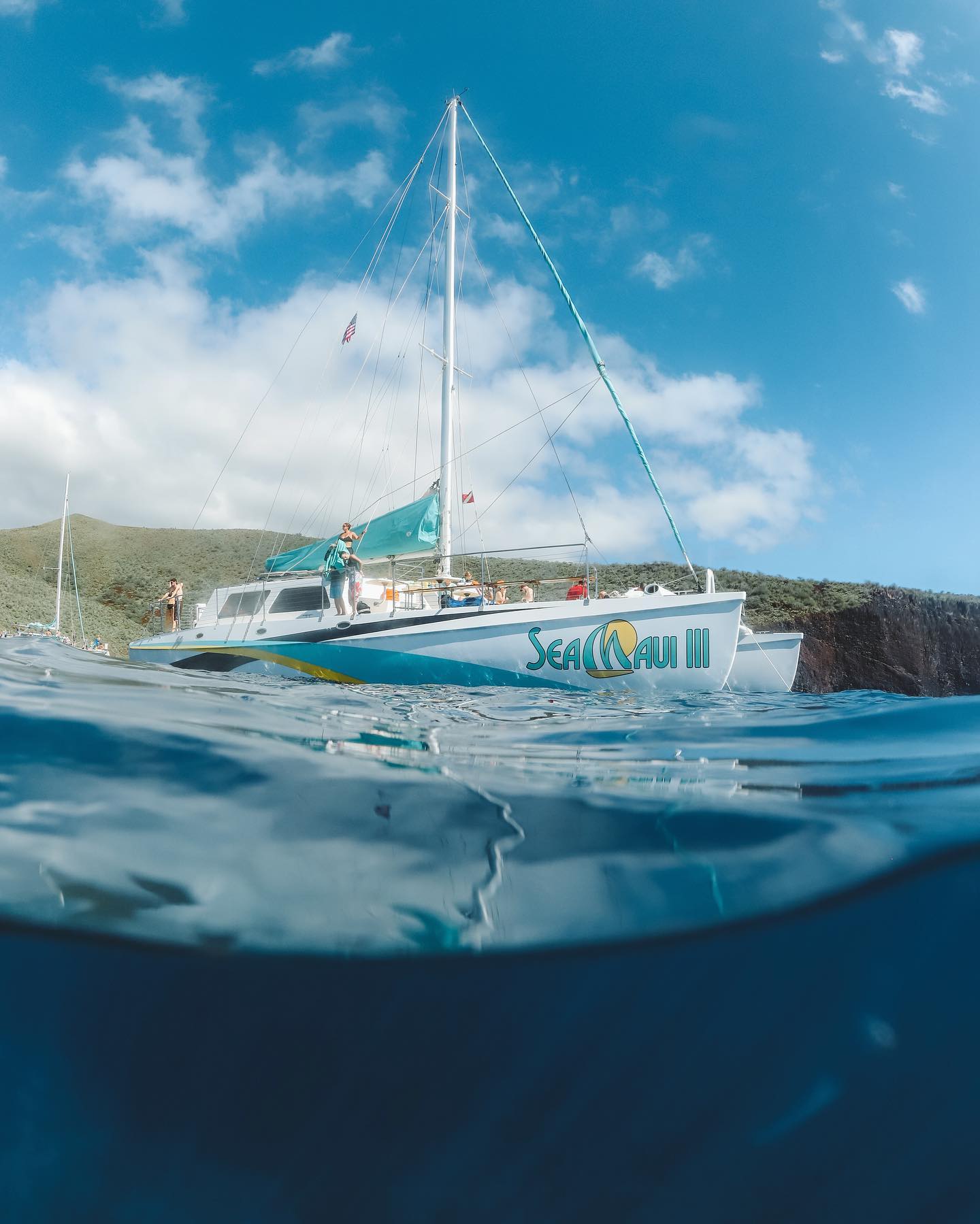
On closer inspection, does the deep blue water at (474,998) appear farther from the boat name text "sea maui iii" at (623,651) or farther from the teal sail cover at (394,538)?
the teal sail cover at (394,538)

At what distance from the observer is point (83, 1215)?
0.71 meters

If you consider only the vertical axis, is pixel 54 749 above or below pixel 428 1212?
above

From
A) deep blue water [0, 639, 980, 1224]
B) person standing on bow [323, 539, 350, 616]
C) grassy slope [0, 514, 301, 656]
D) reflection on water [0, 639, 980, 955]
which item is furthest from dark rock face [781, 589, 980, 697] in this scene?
grassy slope [0, 514, 301, 656]

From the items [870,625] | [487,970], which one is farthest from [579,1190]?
[870,625]

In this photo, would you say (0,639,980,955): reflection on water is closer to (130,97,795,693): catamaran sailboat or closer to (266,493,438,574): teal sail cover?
(130,97,795,693): catamaran sailboat

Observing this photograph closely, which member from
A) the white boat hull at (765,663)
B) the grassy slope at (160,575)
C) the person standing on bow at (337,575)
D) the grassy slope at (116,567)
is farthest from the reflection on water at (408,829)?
the grassy slope at (116,567)

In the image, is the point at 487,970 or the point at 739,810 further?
the point at 739,810

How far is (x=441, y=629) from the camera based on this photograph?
8.20 meters

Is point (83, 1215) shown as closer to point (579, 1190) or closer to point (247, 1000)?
point (247, 1000)

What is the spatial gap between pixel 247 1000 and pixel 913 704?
3358mm

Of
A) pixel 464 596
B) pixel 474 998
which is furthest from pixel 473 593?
pixel 474 998

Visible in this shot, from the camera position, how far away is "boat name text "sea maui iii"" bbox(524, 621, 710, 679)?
7.66 m

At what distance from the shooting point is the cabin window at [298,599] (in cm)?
955

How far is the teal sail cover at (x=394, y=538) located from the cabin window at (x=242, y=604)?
462 millimetres
